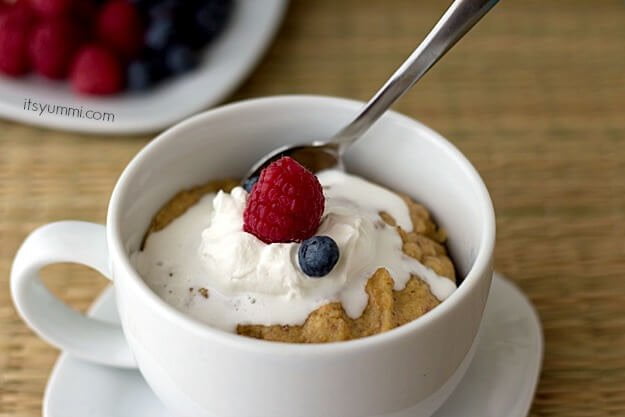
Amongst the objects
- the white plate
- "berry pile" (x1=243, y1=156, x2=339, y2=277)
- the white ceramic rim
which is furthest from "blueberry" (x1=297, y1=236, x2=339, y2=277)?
the white plate

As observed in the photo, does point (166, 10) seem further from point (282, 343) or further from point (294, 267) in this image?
point (282, 343)

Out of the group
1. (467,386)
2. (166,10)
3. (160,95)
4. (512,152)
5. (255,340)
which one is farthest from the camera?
(166,10)

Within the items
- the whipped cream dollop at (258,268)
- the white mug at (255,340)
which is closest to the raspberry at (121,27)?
the white mug at (255,340)

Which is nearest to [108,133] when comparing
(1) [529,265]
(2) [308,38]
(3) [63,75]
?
(3) [63,75]

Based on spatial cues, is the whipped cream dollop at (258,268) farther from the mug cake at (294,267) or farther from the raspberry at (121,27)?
the raspberry at (121,27)

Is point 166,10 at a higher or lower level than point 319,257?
lower

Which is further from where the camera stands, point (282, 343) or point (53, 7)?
point (53, 7)

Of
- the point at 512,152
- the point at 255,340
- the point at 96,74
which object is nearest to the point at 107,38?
the point at 96,74
